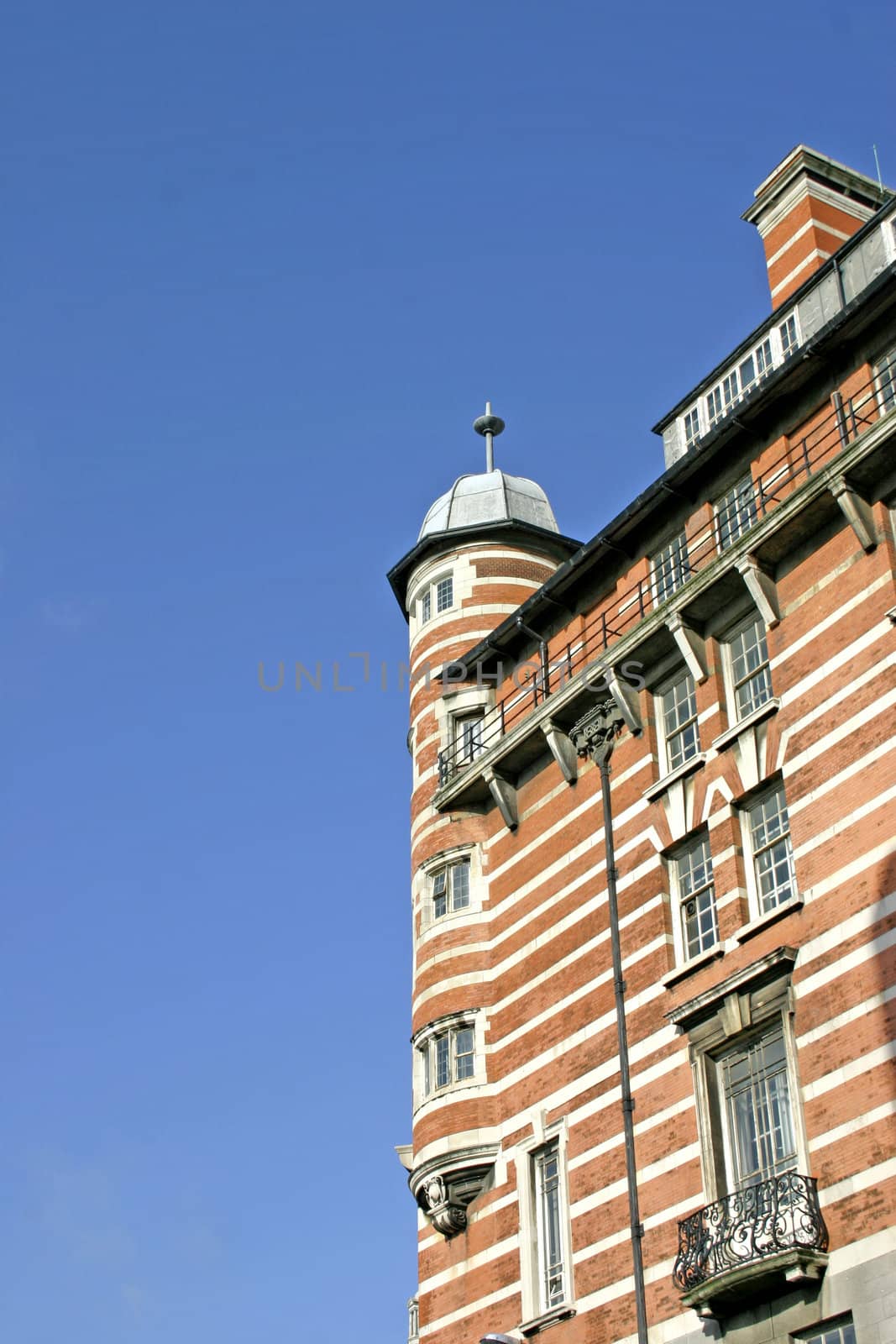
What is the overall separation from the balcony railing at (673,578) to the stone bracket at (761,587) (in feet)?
2.14

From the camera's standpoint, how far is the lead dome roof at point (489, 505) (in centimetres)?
4044

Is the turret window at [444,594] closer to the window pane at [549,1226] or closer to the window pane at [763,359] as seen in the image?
the window pane at [763,359]

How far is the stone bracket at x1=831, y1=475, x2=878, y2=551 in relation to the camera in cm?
2627

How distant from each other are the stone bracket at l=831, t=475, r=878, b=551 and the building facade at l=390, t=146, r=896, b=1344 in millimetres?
52

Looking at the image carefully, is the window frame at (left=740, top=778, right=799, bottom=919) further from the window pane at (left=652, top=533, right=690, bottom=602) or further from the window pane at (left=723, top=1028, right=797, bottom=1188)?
the window pane at (left=652, top=533, right=690, bottom=602)

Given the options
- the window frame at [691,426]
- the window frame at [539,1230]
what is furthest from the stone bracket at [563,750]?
the window frame at [691,426]

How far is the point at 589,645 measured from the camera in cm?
3369

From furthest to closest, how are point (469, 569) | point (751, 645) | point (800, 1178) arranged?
1. point (469, 569)
2. point (751, 645)
3. point (800, 1178)

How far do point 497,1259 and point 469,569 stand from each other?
1586cm

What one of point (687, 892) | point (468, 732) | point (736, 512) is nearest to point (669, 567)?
point (736, 512)

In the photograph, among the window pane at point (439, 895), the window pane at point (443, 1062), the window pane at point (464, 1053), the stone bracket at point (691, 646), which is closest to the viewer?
the stone bracket at point (691, 646)

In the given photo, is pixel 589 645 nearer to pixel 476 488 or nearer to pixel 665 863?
pixel 665 863

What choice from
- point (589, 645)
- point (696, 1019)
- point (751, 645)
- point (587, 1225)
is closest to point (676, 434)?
point (589, 645)

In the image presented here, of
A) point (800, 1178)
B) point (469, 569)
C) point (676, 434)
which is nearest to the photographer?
point (800, 1178)
